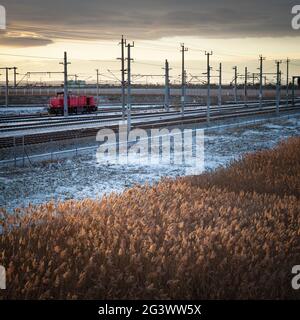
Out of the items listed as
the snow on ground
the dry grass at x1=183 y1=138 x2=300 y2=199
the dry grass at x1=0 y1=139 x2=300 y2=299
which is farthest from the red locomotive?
the dry grass at x1=0 y1=139 x2=300 y2=299

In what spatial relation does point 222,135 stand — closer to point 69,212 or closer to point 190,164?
point 190,164

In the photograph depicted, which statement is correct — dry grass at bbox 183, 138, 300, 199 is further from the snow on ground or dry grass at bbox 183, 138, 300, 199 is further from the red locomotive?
the red locomotive

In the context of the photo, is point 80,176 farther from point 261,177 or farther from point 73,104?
point 73,104

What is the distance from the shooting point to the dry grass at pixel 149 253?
7090 millimetres

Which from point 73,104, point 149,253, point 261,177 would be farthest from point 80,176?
point 73,104

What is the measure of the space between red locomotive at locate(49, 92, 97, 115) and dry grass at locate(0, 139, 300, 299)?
40.2 meters

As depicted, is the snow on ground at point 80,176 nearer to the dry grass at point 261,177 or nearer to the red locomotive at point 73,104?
the dry grass at point 261,177

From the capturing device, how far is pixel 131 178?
20.2 m

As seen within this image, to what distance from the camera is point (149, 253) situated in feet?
27.2

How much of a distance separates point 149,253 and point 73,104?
46839 mm

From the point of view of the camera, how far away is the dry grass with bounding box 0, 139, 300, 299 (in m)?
7.09
